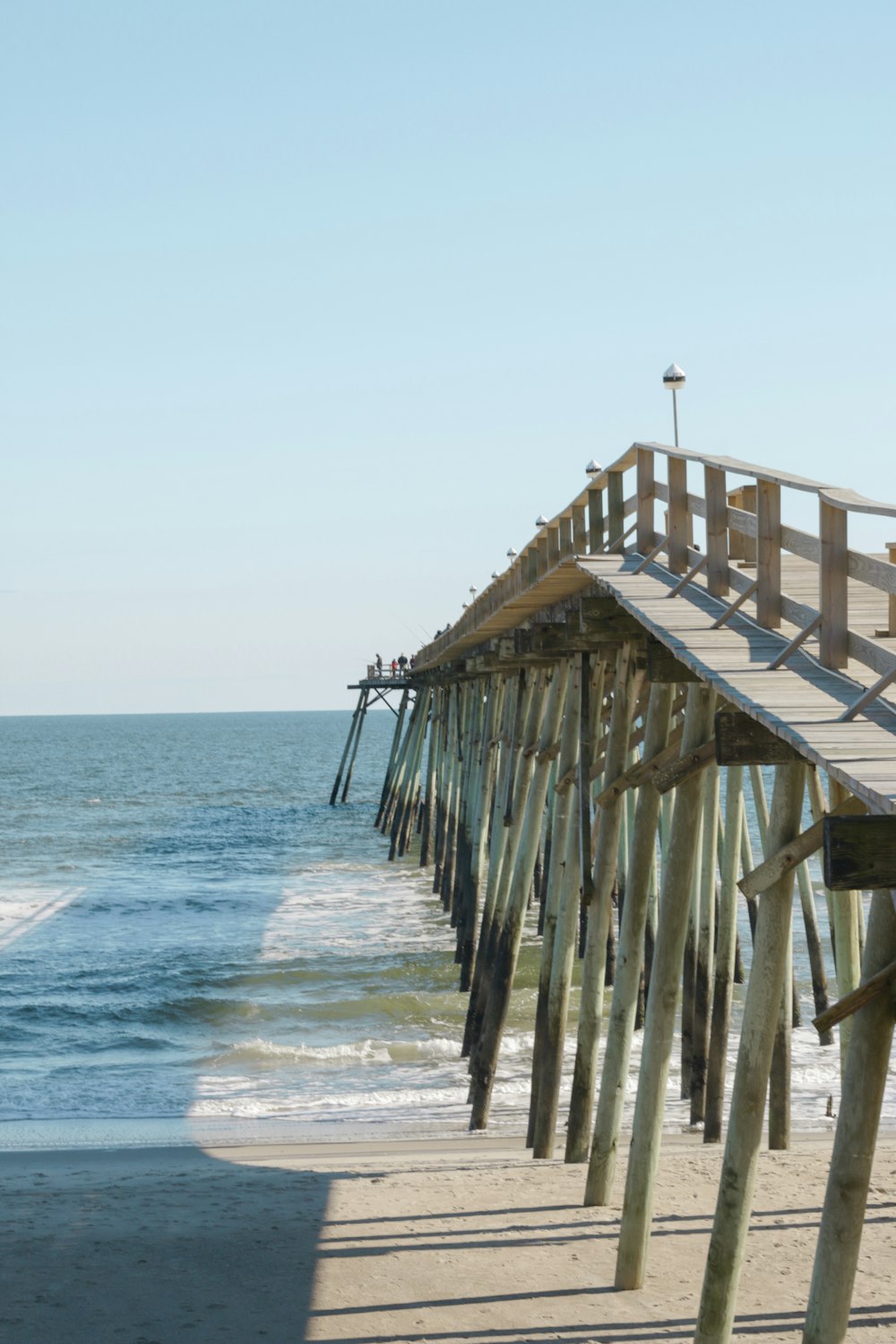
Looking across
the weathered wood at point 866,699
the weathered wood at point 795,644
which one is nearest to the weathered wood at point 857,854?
the weathered wood at point 866,699

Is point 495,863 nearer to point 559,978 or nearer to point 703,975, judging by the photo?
point 703,975

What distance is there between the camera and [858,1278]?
6.43m

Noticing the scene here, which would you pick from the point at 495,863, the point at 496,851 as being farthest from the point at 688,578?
the point at 496,851

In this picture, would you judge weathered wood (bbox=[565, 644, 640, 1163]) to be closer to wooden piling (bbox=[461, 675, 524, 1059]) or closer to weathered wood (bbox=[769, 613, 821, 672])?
weathered wood (bbox=[769, 613, 821, 672])

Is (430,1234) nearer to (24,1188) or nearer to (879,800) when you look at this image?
(24,1188)

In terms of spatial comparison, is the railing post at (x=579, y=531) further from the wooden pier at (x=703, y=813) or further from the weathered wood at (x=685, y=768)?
the weathered wood at (x=685, y=768)

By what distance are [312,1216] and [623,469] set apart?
506 centimetres

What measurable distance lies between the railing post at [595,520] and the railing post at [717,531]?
3.53m

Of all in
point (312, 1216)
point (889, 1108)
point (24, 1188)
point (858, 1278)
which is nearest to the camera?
point (858, 1278)

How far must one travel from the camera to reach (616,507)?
32.4ft

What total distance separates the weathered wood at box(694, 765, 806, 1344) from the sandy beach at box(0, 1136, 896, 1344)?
2.98 ft

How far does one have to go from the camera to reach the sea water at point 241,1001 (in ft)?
38.2

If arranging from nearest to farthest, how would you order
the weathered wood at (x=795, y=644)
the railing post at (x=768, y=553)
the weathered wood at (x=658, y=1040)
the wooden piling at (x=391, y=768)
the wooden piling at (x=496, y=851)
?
the weathered wood at (x=795, y=644)
the railing post at (x=768, y=553)
the weathered wood at (x=658, y=1040)
the wooden piling at (x=496, y=851)
the wooden piling at (x=391, y=768)

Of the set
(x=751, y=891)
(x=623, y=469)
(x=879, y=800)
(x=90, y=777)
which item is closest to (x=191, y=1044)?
(x=623, y=469)
